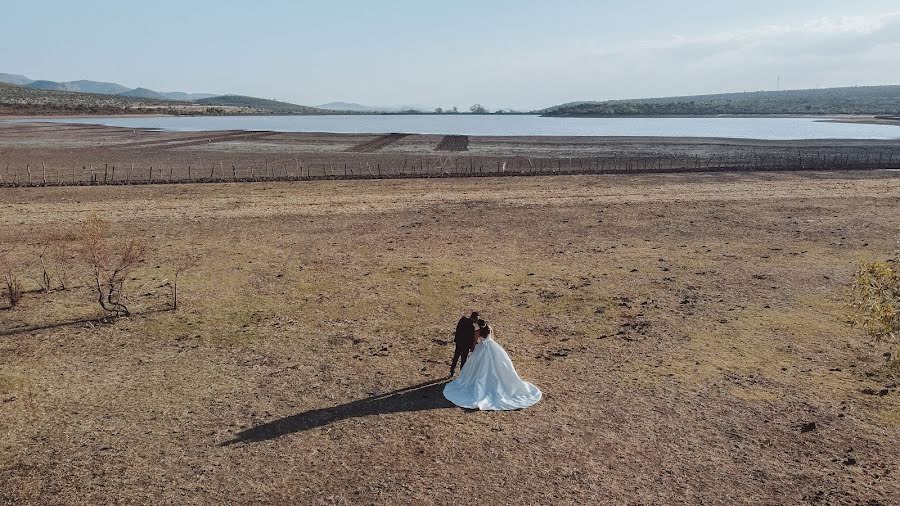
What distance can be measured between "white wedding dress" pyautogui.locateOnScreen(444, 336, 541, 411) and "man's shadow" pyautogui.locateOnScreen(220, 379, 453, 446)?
0.44 metres

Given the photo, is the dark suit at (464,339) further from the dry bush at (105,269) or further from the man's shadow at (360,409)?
the dry bush at (105,269)

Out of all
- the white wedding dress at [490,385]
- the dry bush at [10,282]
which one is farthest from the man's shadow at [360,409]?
the dry bush at [10,282]

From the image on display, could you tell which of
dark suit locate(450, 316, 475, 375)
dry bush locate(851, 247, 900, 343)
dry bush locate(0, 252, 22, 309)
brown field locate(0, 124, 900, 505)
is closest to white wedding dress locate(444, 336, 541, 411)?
brown field locate(0, 124, 900, 505)

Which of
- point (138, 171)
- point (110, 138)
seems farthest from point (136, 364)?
point (110, 138)

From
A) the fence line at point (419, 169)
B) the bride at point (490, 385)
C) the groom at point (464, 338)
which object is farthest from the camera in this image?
the fence line at point (419, 169)

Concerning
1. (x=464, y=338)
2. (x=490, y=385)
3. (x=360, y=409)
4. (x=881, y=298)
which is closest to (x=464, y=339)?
(x=464, y=338)

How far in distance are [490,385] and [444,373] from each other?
6.23 ft

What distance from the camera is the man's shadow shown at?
43.4 ft

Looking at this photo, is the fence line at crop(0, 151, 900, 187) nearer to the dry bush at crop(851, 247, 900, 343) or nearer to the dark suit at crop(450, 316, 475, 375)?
the dark suit at crop(450, 316, 475, 375)

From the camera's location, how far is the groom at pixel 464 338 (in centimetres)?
1547

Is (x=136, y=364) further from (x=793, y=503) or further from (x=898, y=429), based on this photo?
(x=898, y=429)

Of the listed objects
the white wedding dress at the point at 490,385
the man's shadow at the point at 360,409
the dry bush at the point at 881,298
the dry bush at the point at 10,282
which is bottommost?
the man's shadow at the point at 360,409

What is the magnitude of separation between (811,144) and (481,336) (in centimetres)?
10243

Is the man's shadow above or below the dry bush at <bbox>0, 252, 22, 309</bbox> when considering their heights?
below
